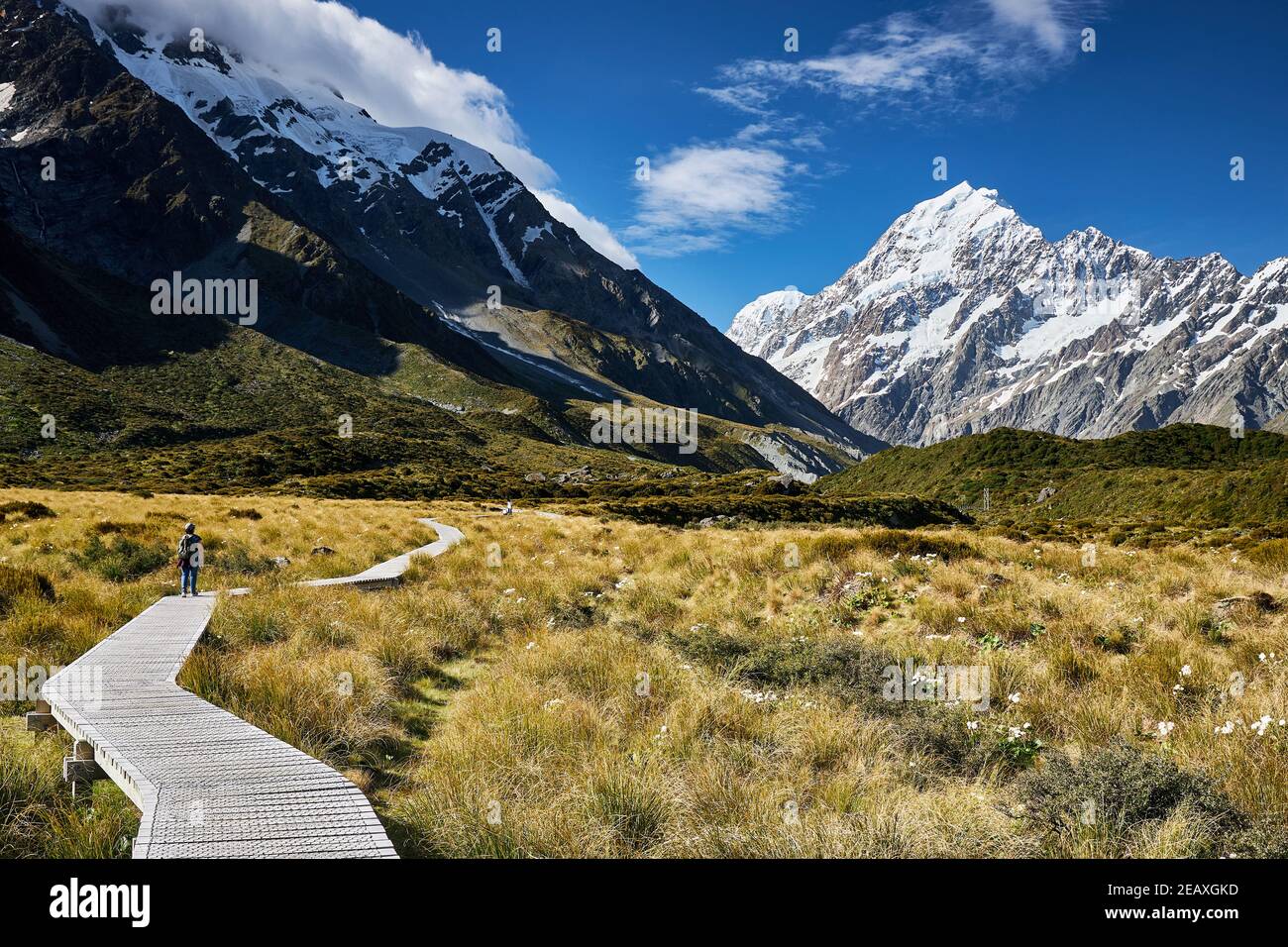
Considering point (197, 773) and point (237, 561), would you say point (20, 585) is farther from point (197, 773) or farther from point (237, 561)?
point (197, 773)

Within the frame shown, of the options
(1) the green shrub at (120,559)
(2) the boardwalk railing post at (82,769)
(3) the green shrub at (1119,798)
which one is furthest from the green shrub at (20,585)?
(3) the green shrub at (1119,798)

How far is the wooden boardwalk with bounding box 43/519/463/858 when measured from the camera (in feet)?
12.5

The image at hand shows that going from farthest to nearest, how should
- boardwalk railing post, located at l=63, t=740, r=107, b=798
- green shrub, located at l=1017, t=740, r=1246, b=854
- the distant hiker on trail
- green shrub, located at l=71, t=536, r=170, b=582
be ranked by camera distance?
green shrub, located at l=71, t=536, r=170, b=582, the distant hiker on trail, boardwalk railing post, located at l=63, t=740, r=107, b=798, green shrub, located at l=1017, t=740, r=1246, b=854

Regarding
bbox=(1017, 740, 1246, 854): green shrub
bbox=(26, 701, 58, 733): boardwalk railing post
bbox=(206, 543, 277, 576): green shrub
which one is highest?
bbox=(206, 543, 277, 576): green shrub

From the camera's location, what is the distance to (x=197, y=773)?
4.71m

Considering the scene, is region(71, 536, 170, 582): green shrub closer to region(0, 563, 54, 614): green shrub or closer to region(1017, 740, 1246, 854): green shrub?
region(0, 563, 54, 614): green shrub

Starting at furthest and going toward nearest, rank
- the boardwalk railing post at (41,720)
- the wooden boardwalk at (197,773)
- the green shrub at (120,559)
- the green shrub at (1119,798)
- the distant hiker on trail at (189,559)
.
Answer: the green shrub at (120,559) < the distant hiker on trail at (189,559) < the boardwalk railing post at (41,720) < the green shrub at (1119,798) < the wooden boardwalk at (197,773)

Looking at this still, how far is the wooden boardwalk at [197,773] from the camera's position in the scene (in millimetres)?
3822

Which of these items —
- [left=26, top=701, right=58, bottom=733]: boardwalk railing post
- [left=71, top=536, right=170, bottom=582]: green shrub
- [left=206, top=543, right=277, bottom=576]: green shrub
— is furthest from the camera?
[left=206, top=543, right=277, bottom=576]: green shrub

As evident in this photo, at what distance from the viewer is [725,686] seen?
7.04 metres

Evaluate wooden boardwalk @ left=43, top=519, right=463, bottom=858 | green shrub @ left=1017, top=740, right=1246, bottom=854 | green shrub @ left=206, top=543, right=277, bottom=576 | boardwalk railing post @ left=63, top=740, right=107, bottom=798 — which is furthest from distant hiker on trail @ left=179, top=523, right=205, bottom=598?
green shrub @ left=1017, top=740, right=1246, bottom=854

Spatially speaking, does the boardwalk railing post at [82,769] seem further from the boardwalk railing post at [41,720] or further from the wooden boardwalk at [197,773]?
the boardwalk railing post at [41,720]
